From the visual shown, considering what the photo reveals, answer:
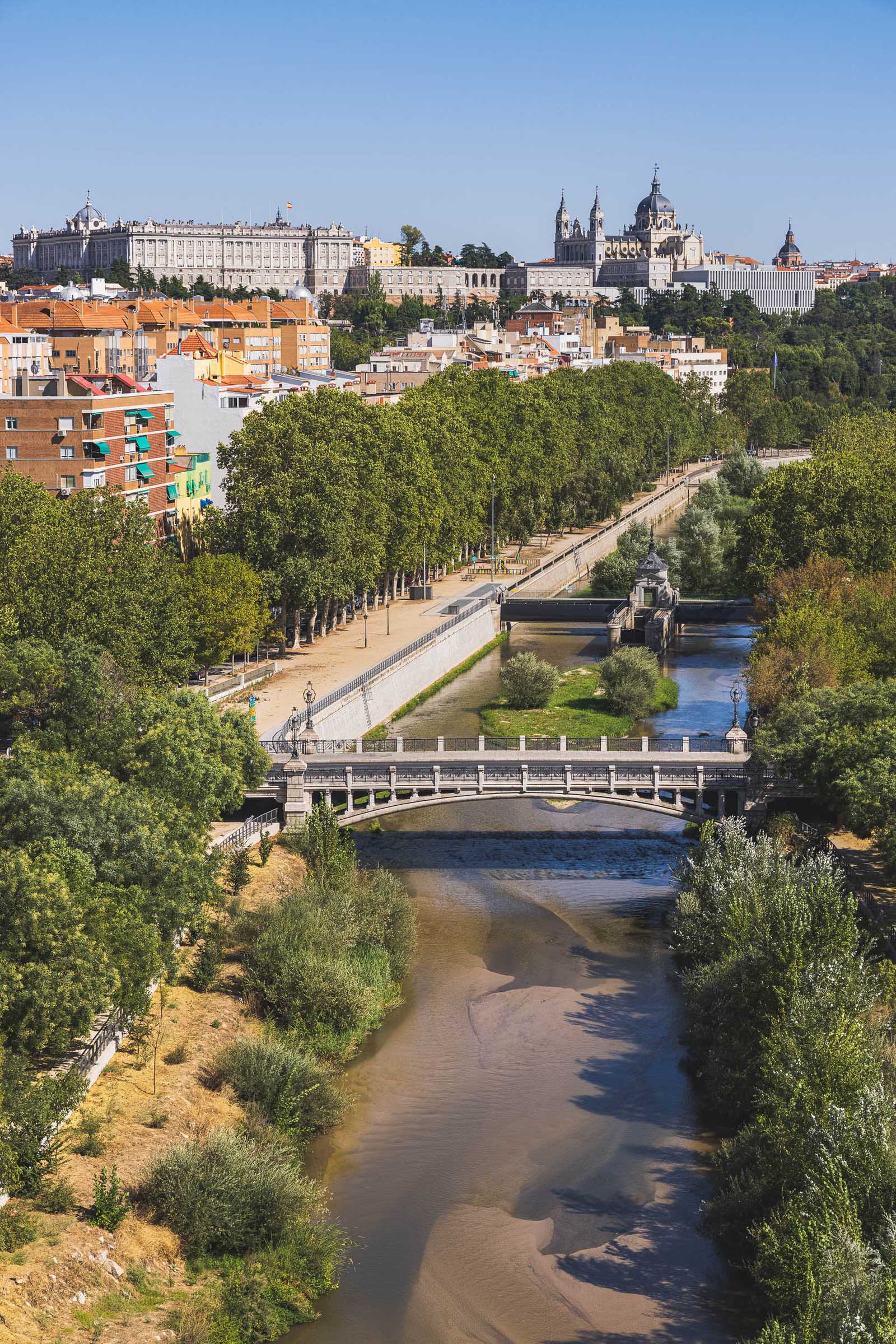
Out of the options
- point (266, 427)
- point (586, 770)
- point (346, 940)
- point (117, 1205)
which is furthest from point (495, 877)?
point (266, 427)

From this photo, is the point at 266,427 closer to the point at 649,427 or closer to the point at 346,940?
the point at 346,940

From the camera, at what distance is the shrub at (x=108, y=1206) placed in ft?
74.1

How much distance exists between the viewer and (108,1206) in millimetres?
22703

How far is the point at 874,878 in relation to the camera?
33125mm

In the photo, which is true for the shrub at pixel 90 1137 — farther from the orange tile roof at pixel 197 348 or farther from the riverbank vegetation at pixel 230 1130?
the orange tile roof at pixel 197 348

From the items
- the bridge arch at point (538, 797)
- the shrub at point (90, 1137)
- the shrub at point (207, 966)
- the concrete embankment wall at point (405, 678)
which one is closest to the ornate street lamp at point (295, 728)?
the bridge arch at point (538, 797)

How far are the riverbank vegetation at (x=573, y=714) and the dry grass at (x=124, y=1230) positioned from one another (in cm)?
1933

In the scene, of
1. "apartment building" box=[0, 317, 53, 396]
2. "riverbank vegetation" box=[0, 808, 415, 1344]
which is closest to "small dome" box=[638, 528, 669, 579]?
"apartment building" box=[0, 317, 53, 396]

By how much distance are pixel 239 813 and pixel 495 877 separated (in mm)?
5040

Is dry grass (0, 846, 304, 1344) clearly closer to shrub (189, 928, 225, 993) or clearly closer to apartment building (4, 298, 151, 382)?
shrub (189, 928, 225, 993)

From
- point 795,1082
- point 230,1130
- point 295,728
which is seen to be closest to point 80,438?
point 295,728

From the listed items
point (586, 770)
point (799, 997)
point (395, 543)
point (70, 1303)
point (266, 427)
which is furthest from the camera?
point (395, 543)

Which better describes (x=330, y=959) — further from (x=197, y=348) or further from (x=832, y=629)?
(x=197, y=348)

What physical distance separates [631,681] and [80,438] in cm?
1594
